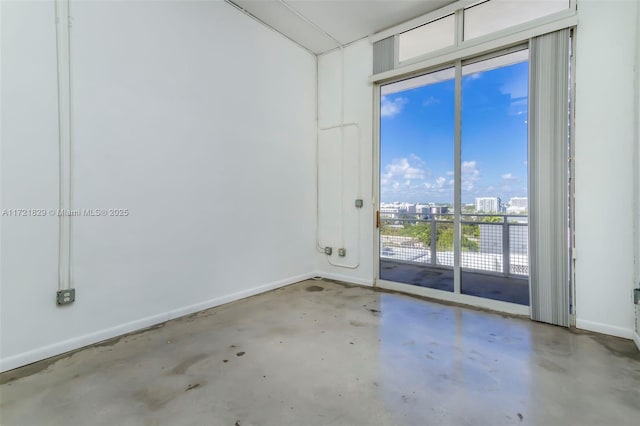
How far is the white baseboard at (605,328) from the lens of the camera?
239cm

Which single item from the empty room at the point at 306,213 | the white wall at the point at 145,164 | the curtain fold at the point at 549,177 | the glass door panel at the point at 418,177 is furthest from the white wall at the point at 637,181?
the white wall at the point at 145,164

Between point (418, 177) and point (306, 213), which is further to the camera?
point (306, 213)

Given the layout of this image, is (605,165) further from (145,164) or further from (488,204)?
(145,164)

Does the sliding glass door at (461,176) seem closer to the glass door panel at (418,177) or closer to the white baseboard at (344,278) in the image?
the glass door panel at (418,177)

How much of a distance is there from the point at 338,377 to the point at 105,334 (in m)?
1.95

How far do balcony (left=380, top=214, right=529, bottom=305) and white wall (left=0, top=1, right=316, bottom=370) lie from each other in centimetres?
159

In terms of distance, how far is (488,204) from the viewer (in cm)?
321

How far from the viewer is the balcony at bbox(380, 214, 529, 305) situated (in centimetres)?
316

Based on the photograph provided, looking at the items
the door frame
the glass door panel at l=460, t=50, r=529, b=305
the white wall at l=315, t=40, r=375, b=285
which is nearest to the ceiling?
the white wall at l=315, t=40, r=375, b=285

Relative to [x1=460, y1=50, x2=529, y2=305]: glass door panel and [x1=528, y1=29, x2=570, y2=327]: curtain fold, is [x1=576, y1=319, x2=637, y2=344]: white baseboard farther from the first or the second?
[x1=460, y1=50, x2=529, y2=305]: glass door panel

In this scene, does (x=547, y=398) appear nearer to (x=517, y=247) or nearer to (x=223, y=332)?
(x=517, y=247)

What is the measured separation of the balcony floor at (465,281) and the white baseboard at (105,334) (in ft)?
6.65

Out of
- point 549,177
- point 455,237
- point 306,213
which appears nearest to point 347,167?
point 306,213

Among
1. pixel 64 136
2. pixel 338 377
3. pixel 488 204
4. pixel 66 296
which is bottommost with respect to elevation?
pixel 338 377
